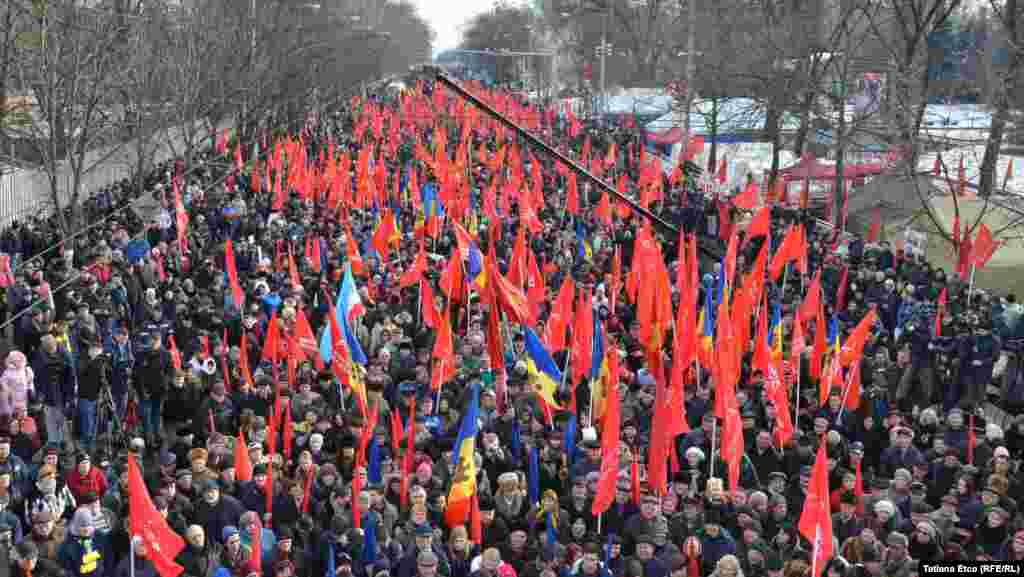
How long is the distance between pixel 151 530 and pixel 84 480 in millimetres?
1443

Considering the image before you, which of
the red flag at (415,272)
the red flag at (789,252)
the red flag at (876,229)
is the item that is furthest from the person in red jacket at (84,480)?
the red flag at (876,229)

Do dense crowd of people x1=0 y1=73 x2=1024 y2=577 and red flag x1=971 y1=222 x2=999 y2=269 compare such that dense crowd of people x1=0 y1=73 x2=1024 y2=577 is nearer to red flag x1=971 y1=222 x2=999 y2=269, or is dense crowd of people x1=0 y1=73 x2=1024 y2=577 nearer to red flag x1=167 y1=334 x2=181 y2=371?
red flag x1=167 y1=334 x2=181 y2=371

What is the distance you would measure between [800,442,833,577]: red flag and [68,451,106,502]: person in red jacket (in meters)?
4.86

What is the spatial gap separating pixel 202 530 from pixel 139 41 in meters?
20.2

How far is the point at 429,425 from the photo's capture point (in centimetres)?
1039

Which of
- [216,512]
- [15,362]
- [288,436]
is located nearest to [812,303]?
[288,436]

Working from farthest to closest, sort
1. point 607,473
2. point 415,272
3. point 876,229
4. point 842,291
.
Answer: point 876,229 < point 842,291 < point 415,272 < point 607,473

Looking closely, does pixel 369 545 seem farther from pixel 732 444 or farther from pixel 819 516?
pixel 819 516

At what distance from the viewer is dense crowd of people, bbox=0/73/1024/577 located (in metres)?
8.05

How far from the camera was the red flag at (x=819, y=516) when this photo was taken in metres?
7.68

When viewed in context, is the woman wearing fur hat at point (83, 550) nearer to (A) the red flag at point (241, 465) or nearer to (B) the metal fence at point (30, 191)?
(A) the red flag at point (241, 465)

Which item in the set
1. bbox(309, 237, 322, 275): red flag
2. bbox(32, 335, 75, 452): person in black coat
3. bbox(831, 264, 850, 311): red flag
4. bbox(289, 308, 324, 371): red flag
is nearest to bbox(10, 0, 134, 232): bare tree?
bbox(309, 237, 322, 275): red flag

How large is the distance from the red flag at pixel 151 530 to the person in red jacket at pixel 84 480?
3.99ft

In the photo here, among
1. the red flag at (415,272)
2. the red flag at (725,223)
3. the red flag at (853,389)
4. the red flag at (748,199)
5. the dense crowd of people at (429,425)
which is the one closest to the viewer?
the dense crowd of people at (429,425)
